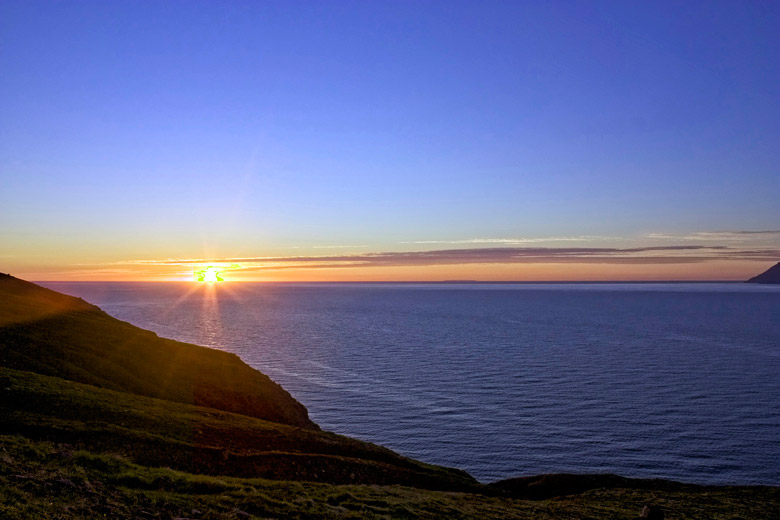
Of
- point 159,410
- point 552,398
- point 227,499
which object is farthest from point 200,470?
point 552,398

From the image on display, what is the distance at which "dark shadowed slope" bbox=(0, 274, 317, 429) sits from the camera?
172 feet

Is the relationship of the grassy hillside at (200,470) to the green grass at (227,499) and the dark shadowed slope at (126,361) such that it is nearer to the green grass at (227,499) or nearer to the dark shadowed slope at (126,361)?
the green grass at (227,499)

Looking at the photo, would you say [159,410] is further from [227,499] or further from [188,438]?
[227,499]

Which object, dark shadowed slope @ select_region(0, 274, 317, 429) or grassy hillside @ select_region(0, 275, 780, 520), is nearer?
grassy hillside @ select_region(0, 275, 780, 520)

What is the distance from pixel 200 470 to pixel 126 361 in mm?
33734

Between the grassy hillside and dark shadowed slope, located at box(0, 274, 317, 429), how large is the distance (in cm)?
27

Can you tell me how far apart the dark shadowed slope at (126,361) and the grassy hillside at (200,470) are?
271 millimetres

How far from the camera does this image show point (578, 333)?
16188cm

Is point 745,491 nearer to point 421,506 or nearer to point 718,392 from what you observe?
point 421,506

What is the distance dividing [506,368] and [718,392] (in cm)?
3475

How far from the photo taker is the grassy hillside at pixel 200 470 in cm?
2442

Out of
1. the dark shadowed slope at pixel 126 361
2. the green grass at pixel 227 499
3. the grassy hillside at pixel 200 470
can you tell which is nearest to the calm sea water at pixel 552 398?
the grassy hillside at pixel 200 470

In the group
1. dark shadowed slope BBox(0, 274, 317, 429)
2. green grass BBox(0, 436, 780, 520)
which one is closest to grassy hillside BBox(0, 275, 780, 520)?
green grass BBox(0, 436, 780, 520)

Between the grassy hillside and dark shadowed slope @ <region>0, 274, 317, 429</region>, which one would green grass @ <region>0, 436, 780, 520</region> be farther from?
dark shadowed slope @ <region>0, 274, 317, 429</region>
